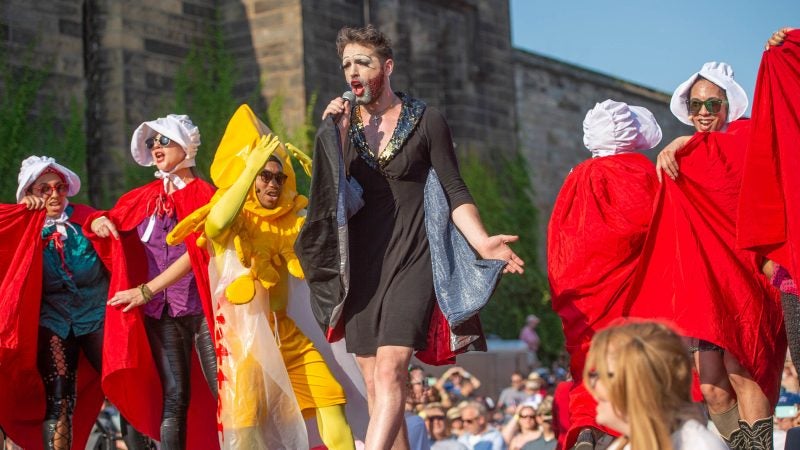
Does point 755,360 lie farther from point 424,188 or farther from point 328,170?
point 328,170

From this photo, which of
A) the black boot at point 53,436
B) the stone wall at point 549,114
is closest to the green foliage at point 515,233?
the stone wall at point 549,114

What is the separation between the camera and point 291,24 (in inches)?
762

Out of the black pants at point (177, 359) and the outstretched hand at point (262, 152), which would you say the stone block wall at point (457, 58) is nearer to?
the black pants at point (177, 359)

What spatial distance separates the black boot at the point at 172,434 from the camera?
23.7 ft

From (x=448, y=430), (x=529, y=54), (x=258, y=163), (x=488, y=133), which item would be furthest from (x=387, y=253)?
(x=529, y=54)

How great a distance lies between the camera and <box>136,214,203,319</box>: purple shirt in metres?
7.50

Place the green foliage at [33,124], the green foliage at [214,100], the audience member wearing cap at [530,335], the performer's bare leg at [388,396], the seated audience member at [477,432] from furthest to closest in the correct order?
1. the audience member wearing cap at [530,335]
2. the green foliage at [214,100]
3. the green foliage at [33,124]
4. the seated audience member at [477,432]
5. the performer's bare leg at [388,396]

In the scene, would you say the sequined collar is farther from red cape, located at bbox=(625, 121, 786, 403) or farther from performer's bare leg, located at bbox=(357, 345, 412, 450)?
red cape, located at bbox=(625, 121, 786, 403)

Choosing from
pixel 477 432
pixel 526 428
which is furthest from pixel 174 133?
pixel 477 432

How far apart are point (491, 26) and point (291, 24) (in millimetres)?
6119

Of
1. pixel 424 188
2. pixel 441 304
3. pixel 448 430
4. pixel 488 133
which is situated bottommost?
pixel 448 430

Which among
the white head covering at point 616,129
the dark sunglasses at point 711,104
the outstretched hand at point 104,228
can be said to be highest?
the dark sunglasses at point 711,104

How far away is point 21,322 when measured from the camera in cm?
765

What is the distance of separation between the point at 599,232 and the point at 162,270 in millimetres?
2585
